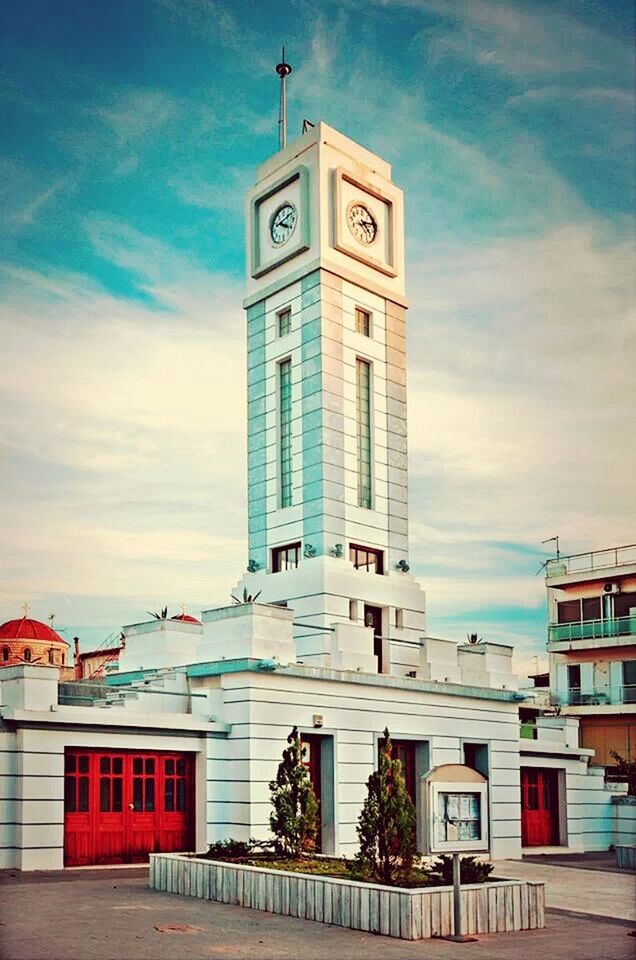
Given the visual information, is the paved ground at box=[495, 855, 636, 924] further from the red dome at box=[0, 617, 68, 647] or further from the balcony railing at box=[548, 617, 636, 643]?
the red dome at box=[0, 617, 68, 647]

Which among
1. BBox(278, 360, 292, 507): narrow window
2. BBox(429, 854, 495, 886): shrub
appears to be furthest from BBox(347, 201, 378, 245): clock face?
BBox(429, 854, 495, 886): shrub

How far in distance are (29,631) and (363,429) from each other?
48.0 meters

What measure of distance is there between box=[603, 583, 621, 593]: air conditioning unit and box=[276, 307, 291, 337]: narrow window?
1899 cm

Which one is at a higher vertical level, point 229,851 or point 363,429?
point 363,429

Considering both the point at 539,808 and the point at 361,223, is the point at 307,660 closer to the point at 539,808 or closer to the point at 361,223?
the point at 539,808

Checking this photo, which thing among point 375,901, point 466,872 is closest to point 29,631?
point 466,872

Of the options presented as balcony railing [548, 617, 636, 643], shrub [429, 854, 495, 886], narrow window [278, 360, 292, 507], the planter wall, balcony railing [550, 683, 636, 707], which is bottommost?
the planter wall

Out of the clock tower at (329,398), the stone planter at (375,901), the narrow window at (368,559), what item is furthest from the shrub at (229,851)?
the narrow window at (368,559)

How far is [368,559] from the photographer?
1185 inches

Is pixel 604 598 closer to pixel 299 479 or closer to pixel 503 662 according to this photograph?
pixel 503 662

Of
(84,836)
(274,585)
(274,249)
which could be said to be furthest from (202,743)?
(274,249)

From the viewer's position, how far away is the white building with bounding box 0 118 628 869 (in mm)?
21234

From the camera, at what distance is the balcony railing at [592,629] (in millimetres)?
42094

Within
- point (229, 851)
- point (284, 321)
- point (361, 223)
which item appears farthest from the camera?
point (361, 223)
